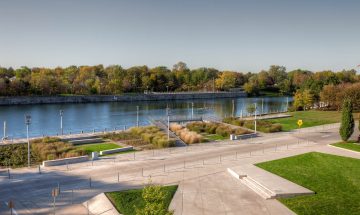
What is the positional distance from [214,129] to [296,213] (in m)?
28.5

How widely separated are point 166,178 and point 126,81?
128 meters

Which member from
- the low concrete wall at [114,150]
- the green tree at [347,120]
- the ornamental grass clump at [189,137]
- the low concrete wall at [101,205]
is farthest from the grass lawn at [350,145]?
the low concrete wall at [101,205]

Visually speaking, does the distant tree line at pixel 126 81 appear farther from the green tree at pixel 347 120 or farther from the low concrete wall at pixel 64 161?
the low concrete wall at pixel 64 161

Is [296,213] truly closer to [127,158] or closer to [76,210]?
[76,210]

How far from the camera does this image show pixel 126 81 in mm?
153375

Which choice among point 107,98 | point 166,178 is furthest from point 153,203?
point 107,98

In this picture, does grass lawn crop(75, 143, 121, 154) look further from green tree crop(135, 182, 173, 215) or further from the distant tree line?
the distant tree line

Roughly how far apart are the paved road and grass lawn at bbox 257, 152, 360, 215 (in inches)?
68.9

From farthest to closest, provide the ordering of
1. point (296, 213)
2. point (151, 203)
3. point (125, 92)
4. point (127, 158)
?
point (125, 92)
point (127, 158)
point (296, 213)
point (151, 203)

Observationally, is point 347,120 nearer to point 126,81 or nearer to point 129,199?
point 129,199

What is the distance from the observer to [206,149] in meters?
38.5

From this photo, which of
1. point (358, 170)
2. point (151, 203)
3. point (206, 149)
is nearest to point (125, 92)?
point (206, 149)

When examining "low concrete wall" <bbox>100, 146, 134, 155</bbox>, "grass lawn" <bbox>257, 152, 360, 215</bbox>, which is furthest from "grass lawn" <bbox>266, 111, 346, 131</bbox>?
"low concrete wall" <bbox>100, 146, 134, 155</bbox>

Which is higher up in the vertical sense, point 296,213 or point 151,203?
point 151,203
